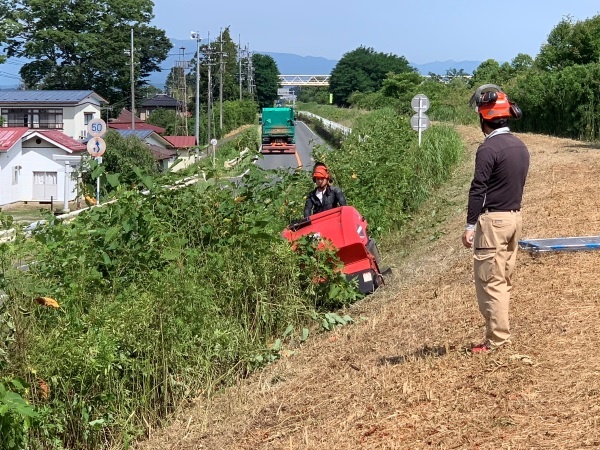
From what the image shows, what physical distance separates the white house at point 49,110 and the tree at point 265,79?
82529 millimetres

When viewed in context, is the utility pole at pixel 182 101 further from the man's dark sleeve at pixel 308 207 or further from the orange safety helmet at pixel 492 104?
the orange safety helmet at pixel 492 104

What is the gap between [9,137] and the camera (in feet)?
142

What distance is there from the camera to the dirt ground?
15.0ft

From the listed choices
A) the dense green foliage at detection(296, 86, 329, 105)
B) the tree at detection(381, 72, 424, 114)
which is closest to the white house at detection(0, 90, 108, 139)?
the tree at detection(381, 72, 424, 114)

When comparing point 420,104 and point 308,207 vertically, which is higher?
point 420,104

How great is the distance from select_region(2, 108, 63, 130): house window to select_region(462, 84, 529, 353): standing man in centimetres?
5328

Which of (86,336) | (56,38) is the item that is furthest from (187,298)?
(56,38)

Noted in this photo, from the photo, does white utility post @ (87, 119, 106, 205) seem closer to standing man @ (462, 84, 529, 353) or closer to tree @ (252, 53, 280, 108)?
standing man @ (462, 84, 529, 353)

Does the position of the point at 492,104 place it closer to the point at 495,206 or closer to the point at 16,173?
the point at 495,206

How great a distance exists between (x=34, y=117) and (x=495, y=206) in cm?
5523

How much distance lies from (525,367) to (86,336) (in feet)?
10.8

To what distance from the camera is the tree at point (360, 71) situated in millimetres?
134875

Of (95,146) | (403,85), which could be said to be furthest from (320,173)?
(403,85)

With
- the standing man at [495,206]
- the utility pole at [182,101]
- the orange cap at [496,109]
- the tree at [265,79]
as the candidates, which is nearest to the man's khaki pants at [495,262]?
the standing man at [495,206]
